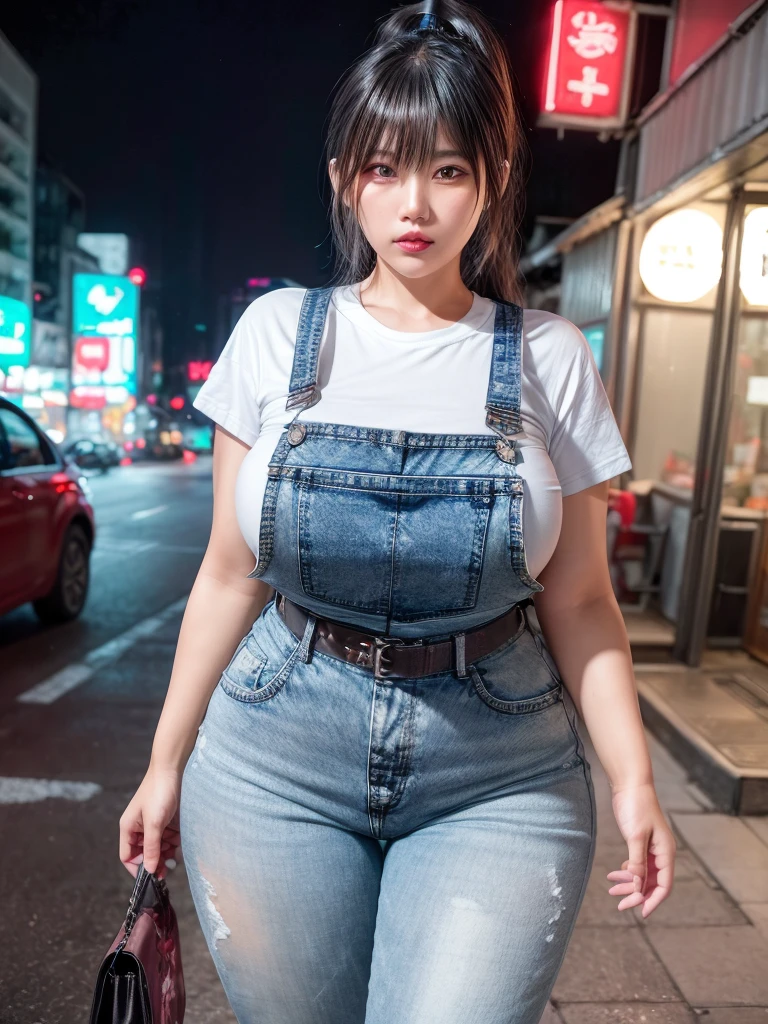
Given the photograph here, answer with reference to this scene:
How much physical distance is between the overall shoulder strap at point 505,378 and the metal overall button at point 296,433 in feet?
0.84

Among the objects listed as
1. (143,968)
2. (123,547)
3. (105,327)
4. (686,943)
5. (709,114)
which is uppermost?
(709,114)

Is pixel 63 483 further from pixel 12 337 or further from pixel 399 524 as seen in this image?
pixel 399 524

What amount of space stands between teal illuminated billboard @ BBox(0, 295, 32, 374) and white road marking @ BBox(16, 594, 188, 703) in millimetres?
1889

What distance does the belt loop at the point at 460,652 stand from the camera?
1175mm

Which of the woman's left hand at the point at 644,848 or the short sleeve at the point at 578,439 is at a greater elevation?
the short sleeve at the point at 578,439

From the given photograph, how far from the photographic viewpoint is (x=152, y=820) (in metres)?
1.32

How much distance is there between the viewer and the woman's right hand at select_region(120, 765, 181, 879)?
1.32 meters

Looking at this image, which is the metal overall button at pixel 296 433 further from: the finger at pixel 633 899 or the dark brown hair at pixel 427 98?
the finger at pixel 633 899

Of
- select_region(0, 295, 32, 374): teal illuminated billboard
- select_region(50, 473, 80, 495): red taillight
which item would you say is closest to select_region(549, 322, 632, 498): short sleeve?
select_region(0, 295, 32, 374): teal illuminated billboard

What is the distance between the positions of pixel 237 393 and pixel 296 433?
0.17m

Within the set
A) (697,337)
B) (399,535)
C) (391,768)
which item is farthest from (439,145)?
(697,337)

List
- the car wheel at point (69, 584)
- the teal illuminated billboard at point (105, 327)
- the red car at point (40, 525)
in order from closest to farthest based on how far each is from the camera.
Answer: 1. the red car at point (40, 525)
2. the car wheel at point (69, 584)
3. the teal illuminated billboard at point (105, 327)

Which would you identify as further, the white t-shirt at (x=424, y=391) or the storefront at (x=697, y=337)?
the storefront at (x=697, y=337)

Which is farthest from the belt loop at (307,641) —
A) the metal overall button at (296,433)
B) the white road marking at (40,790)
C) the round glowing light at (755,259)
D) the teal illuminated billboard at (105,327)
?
the teal illuminated billboard at (105,327)
